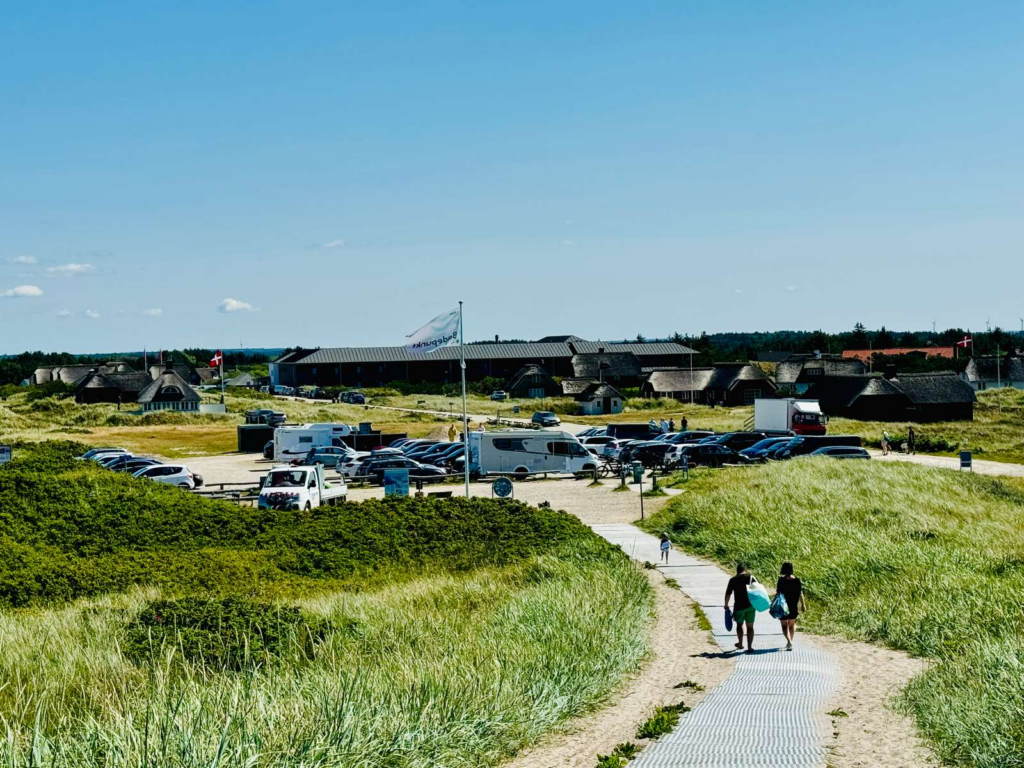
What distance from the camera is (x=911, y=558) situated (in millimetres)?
22453

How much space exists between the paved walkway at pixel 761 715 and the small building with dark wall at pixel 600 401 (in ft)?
226

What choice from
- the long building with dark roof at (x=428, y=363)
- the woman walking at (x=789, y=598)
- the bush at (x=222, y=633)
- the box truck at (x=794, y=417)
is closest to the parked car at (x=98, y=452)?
the box truck at (x=794, y=417)

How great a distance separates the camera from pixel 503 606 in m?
18.4

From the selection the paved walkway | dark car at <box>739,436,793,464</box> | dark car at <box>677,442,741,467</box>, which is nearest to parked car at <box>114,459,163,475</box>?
dark car at <box>677,442,741,467</box>

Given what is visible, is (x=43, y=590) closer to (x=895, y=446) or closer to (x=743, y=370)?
(x=895, y=446)

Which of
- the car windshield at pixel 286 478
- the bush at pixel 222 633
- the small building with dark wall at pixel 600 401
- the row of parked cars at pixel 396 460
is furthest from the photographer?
the small building with dark wall at pixel 600 401

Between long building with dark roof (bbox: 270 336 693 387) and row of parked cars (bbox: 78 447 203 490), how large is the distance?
258 ft

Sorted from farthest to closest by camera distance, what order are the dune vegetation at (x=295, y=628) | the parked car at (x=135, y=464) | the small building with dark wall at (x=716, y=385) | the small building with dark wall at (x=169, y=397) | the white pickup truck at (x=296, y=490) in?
the small building with dark wall at (x=716, y=385) < the small building with dark wall at (x=169, y=397) < the parked car at (x=135, y=464) < the white pickup truck at (x=296, y=490) < the dune vegetation at (x=295, y=628)

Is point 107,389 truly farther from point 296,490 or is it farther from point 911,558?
point 911,558

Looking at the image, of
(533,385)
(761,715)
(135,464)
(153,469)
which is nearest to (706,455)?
(153,469)

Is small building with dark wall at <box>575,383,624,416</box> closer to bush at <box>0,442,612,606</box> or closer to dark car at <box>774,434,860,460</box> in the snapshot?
dark car at <box>774,434,860,460</box>

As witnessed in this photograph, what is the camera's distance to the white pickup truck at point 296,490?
33375 mm

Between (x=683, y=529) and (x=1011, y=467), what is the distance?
976 inches

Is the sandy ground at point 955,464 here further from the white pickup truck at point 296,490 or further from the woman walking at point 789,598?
the woman walking at point 789,598
